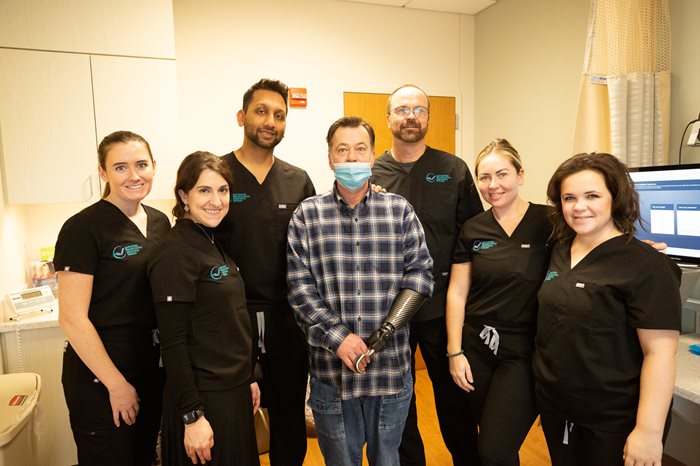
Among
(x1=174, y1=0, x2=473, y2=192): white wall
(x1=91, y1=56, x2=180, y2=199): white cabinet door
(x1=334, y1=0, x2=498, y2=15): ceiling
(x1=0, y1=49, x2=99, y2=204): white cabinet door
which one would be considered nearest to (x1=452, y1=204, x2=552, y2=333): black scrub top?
(x1=91, y1=56, x2=180, y2=199): white cabinet door

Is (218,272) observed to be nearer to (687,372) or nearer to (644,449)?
(644,449)

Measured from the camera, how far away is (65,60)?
2.45m

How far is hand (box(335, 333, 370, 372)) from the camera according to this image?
149 centimetres

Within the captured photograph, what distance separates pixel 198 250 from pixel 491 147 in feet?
3.78

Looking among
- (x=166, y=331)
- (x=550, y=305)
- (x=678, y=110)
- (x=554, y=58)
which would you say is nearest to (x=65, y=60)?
(x=166, y=331)

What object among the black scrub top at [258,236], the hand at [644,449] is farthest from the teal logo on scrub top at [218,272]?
the hand at [644,449]

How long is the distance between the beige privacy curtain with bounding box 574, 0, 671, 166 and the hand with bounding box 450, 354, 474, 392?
134 cm

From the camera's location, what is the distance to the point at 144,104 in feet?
8.52

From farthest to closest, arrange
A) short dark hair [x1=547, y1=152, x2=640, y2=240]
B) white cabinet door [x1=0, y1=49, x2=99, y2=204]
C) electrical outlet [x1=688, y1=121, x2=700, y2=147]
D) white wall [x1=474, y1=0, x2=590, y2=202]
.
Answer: white wall [x1=474, y1=0, x2=590, y2=202] → white cabinet door [x1=0, y1=49, x2=99, y2=204] → electrical outlet [x1=688, y1=121, x2=700, y2=147] → short dark hair [x1=547, y1=152, x2=640, y2=240]

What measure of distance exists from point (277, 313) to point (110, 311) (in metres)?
0.62

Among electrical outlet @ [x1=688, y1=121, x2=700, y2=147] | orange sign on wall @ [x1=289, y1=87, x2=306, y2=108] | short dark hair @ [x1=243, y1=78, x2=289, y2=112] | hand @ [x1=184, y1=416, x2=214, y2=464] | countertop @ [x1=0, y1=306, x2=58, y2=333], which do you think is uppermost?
orange sign on wall @ [x1=289, y1=87, x2=306, y2=108]

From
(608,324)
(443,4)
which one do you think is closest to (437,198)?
(608,324)

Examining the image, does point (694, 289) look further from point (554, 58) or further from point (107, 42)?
point (107, 42)

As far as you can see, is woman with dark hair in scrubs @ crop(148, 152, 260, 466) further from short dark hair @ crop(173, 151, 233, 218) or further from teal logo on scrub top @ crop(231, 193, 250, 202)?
teal logo on scrub top @ crop(231, 193, 250, 202)
